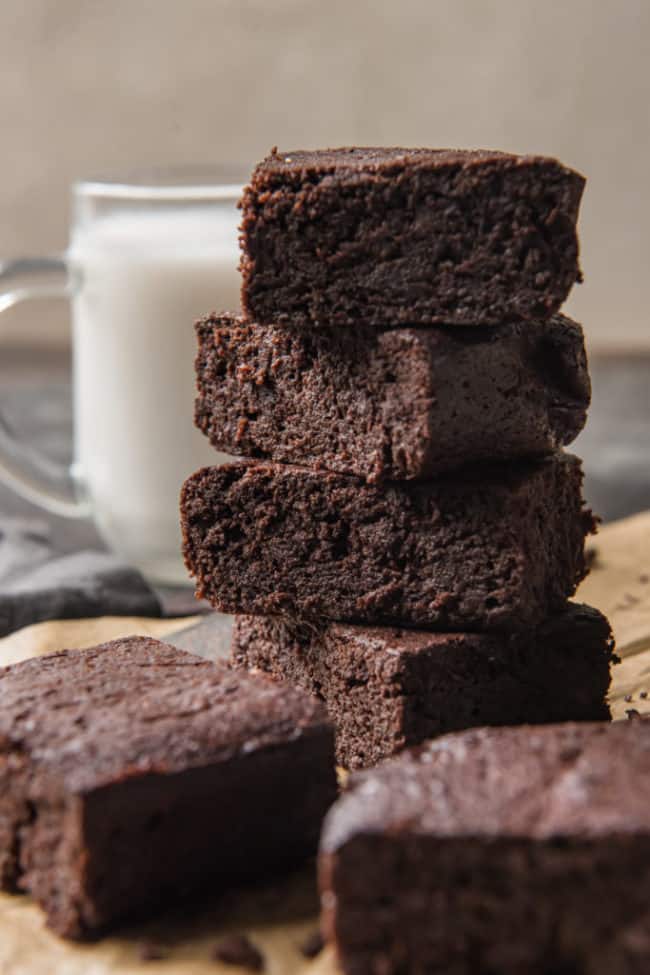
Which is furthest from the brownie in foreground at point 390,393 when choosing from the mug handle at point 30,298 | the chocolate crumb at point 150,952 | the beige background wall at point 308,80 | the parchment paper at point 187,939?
the beige background wall at point 308,80

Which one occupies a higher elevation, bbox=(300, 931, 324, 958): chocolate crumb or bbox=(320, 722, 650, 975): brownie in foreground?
bbox=(320, 722, 650, 975): brownie in foreground

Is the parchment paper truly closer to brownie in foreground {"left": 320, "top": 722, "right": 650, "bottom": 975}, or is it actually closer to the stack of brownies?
brownie in foreground {"left": 320, "top": 722, "right": 650, "bottom": 975}

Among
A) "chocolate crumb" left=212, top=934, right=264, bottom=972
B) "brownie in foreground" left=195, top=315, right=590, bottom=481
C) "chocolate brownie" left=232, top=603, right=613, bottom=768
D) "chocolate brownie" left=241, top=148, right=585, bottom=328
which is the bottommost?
"chocolate crumb" left=212, top=934, right=264, bottom=972

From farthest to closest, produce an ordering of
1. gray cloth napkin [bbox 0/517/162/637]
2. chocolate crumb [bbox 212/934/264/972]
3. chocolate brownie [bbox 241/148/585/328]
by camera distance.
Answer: gray cloth napkin [bbox 0/517/162/637]
chocolate brownie [bbox 241/148/585/328]
chocolate crumb [bbox 212/934/264/972]

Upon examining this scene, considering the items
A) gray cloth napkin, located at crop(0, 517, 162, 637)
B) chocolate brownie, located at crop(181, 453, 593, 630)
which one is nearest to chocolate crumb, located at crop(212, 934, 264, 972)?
Answer: chocolate brownie, located at crop(181, 453, 593, 630)

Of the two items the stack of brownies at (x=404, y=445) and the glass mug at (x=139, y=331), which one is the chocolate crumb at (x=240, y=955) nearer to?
the stack of brownies at (x=404, y=445)

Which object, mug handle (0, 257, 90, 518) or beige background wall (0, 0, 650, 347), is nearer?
mug handle (0, 257, 90, 518)

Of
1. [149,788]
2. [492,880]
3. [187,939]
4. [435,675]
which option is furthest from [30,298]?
[492,880]

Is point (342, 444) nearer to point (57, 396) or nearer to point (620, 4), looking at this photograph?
point (57, 396)
